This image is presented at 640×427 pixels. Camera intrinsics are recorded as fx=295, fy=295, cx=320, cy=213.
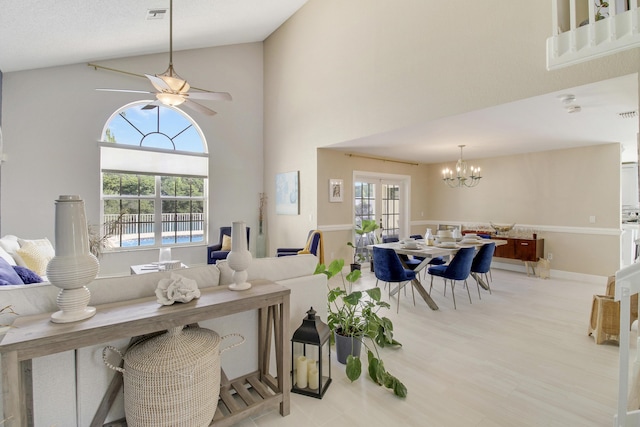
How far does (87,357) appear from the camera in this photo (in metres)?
1.51

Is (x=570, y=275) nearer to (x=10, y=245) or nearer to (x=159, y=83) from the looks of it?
(x=159, y=83)

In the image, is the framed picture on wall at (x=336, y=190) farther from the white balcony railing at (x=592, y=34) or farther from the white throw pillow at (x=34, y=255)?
the white throw pillow at (x=34, y=255)

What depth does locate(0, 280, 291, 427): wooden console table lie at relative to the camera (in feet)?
3.65

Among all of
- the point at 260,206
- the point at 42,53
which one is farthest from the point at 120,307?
the point at 260,206

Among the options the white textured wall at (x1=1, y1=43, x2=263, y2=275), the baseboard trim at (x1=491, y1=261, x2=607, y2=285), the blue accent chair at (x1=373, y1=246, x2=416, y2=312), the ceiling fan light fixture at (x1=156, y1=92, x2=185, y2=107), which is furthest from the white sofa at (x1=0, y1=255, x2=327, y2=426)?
the baseboard trim at (x1=491, y1=261, x2=607, y2=285)

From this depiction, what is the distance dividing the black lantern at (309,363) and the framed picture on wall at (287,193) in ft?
12.9

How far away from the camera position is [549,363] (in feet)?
7.89

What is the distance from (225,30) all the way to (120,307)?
18.3 feet

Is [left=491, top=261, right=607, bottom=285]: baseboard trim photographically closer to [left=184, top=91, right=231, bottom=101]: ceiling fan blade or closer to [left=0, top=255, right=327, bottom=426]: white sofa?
[left=0, top=255, right=327, bottom=426]: white sofa

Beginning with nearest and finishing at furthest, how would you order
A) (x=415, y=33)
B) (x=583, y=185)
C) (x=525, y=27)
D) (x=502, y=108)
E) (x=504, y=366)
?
1. (x=504, y=366)
2. (x=525, y=27)
3. (x=502, y=108)
4. (x=415, y=33)
5. (x=583, y=185)

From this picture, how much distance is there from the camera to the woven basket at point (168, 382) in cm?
141

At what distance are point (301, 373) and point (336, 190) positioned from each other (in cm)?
398

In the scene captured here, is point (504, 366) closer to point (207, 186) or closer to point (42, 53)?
point (207, 186)

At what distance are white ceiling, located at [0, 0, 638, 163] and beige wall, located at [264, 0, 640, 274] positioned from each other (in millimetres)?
185
